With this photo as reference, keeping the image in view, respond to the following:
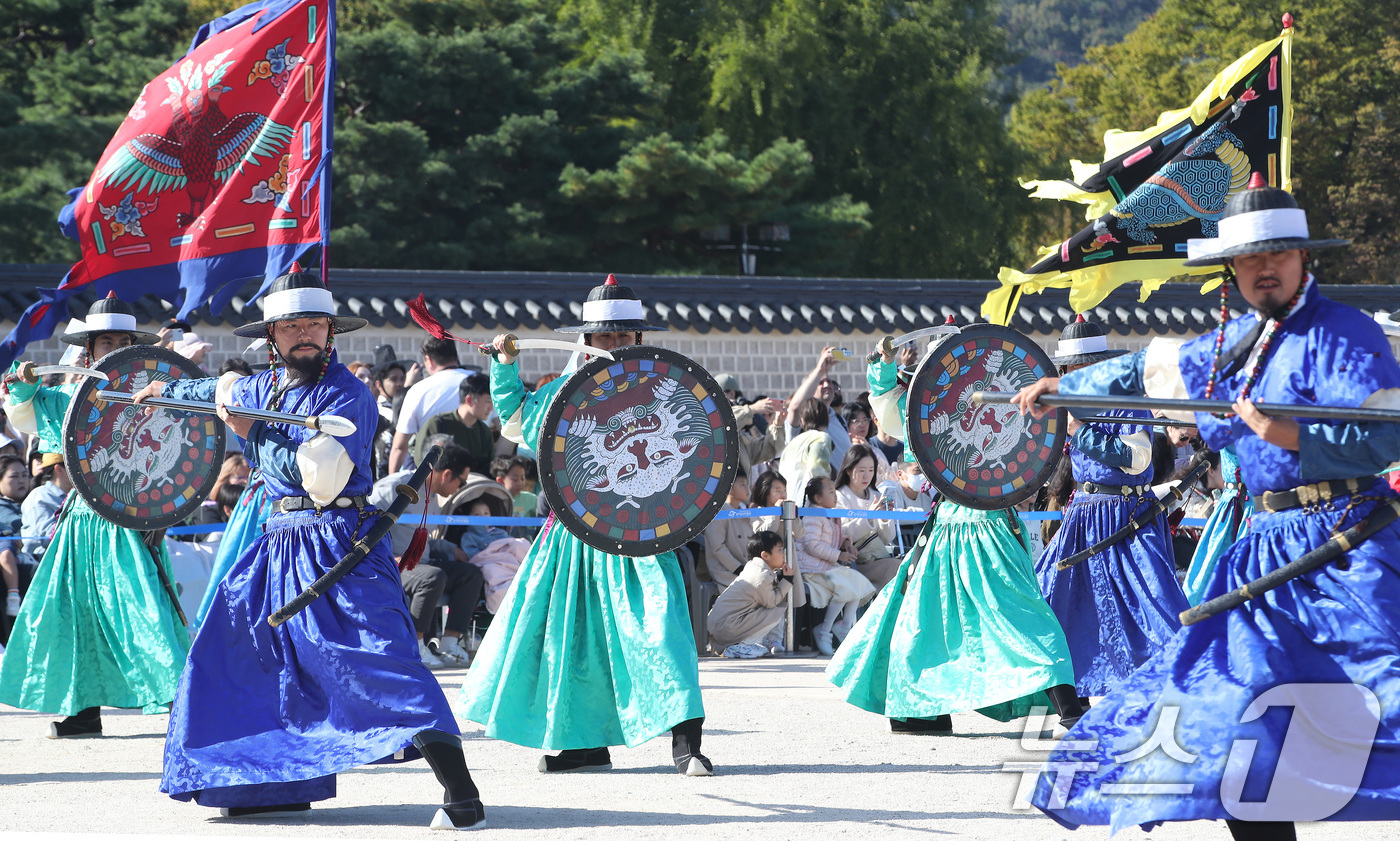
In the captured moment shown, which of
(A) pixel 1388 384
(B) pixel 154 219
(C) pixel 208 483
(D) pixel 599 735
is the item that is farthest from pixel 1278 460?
(B) pixel 154 219

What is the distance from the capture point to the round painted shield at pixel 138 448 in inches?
251

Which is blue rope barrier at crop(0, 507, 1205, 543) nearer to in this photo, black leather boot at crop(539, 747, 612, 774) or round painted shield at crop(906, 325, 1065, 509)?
round painted shield at crop(906, 325, 1065, 509)

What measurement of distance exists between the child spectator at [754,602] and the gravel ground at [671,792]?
2188 mm

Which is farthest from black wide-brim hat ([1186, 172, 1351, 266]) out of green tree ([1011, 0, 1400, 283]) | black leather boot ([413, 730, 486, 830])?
green tree ([1011, 0, 1400, 283])

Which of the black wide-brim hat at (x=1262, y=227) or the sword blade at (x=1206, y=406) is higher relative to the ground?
the black wide-brim hat at (x=1262, y=227)

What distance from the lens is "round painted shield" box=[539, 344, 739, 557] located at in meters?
5.31

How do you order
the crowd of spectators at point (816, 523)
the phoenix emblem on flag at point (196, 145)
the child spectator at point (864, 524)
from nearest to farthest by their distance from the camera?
1. the phoenix emblem on flag at point (196, 145)
2. the crowd of spectators at point (816, 523)
3. the child spectator at point (864, 524)

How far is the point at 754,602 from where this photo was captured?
9469 mm

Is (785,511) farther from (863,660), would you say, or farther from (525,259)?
(525,259)

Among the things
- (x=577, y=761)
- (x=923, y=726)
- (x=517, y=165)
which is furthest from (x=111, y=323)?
(x=517, y=165)

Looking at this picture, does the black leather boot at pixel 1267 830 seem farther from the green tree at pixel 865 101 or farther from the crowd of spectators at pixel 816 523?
the green tree at pixel 865 101

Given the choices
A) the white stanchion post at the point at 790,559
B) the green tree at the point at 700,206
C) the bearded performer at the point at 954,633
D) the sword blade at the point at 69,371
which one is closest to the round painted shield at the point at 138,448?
the sword blade at the point at 69,371

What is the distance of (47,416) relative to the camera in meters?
6.90

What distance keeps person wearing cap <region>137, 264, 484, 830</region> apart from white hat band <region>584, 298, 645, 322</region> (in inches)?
40.8
